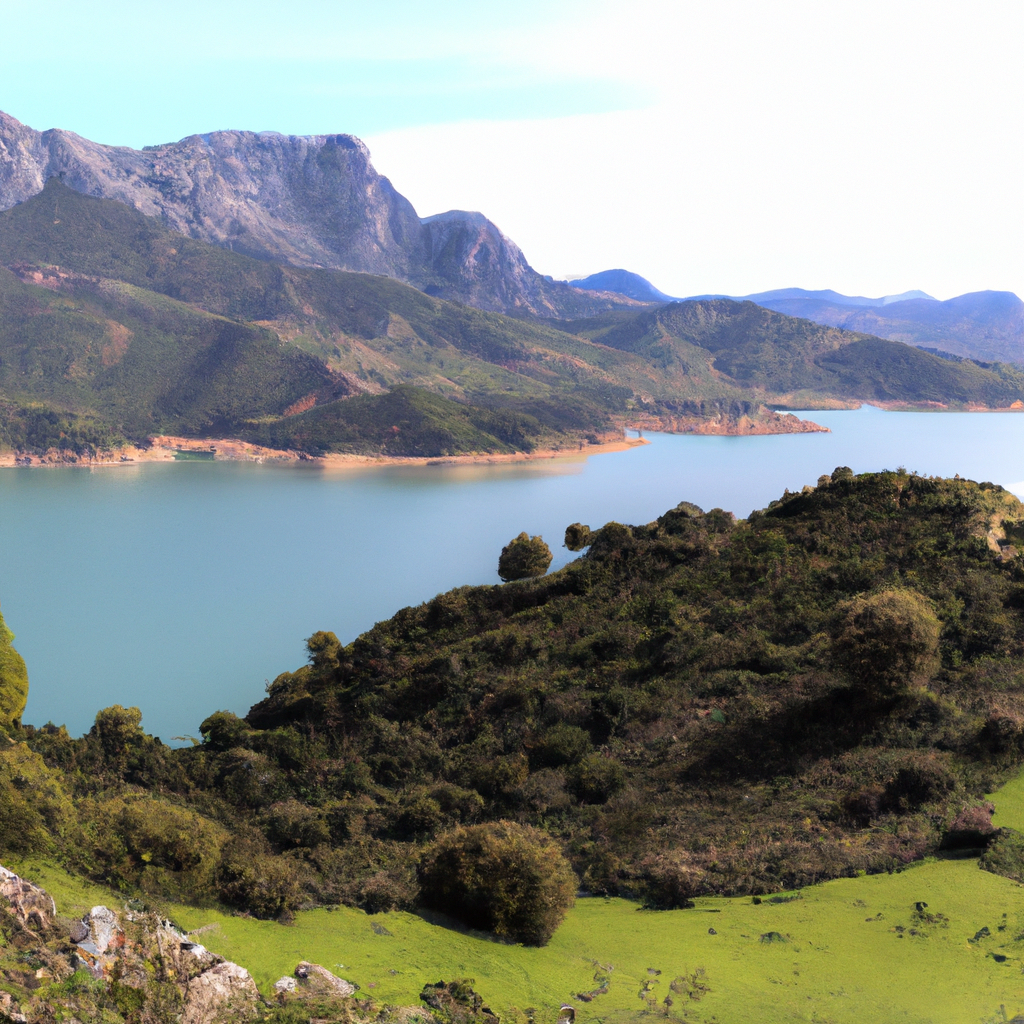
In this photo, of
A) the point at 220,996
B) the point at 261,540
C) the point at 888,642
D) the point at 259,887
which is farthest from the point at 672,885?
the point at 261,540

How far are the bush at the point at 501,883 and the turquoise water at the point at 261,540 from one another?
2395 centimetres

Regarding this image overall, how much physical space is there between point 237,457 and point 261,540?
5959 cm

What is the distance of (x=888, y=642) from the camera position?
53.9 feet

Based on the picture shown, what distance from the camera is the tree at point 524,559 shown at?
39156 millimetres

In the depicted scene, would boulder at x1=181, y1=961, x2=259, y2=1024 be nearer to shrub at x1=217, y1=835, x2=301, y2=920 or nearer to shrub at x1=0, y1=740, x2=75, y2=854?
shrub at x1=217, y1=835, x2=301, y2=920

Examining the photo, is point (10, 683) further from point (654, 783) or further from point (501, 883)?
point (501, 883)

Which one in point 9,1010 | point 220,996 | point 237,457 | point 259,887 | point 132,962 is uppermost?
point 237,457

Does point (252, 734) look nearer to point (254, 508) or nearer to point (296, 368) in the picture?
point (254, 508)

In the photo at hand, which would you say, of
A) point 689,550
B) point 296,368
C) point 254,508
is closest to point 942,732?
point 689,550

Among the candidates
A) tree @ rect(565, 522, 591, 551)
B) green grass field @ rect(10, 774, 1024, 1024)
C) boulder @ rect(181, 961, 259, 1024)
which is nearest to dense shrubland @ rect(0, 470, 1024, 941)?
green grass field @ rect(10, 774, 1024, 1024)

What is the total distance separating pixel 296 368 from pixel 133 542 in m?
89.8

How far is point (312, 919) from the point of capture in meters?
11.2

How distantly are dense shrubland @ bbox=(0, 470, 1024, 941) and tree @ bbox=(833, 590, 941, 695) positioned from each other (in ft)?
0.16

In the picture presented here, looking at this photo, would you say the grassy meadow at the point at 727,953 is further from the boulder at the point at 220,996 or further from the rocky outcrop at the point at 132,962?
the rocky outcrop at the point at 132,962
